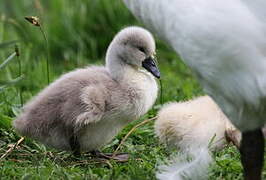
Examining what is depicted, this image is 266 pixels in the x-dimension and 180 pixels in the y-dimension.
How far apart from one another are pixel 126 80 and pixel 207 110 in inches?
22.0

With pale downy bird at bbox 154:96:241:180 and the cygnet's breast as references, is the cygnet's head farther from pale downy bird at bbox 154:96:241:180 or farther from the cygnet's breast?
pale downy bird at bbox 154:96:241:180

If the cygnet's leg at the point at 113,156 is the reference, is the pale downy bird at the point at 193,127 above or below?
above

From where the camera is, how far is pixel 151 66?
467 cm

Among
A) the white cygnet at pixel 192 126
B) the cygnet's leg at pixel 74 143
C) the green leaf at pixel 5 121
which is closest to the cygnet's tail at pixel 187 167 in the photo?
the white cygnet at pixel 192 126

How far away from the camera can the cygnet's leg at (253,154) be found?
3.68 metres

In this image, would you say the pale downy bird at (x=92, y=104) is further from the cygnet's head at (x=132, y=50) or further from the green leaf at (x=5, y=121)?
the green leaf at (x=5, y=121)

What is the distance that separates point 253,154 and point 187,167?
501mm

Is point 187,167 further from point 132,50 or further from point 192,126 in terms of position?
point 132,50

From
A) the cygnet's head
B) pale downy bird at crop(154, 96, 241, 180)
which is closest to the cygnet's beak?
the cygnet's head

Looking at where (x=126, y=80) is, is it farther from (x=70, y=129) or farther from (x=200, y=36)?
(x=200, y=36)

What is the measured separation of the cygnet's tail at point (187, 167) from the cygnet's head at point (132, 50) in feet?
2.19

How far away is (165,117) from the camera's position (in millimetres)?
4652

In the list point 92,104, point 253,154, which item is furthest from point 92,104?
point 253,154

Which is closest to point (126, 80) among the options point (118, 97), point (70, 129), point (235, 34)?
point (118, 97)
